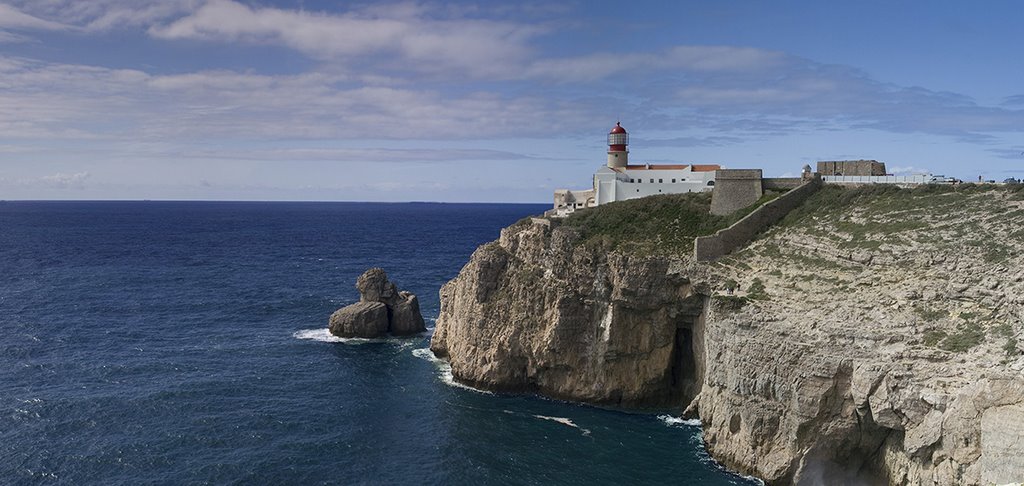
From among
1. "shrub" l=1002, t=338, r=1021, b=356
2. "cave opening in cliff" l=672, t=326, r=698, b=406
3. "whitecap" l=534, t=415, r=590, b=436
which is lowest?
"whitecap" l=534, t=415, r=590, b=436

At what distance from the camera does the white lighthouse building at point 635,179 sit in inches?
2803

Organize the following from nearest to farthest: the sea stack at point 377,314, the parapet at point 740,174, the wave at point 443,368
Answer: the wave at point 443,368, the parapet at point 740,174, the sea stack at point 377,314

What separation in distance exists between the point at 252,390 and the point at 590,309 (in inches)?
1059

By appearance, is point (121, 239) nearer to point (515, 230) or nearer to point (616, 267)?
point (515, 230)

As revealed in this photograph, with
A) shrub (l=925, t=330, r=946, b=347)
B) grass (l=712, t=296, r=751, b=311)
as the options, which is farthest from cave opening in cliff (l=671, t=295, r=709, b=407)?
shrub (l=925, t=330, r=946, b=347)

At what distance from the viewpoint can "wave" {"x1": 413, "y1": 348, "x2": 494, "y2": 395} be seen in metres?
57.3

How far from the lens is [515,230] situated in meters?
63.2

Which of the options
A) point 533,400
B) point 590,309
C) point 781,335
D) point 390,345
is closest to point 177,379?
point 390,345

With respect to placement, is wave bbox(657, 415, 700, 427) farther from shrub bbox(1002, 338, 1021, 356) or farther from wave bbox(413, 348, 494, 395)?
shrub bbox(1002, 338, 1021, 356)

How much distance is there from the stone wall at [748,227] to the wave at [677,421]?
11.5 m

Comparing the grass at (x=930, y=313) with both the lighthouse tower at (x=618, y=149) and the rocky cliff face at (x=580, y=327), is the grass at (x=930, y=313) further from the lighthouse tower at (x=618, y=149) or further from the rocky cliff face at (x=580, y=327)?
the lighthouse tower at (x=618, y=149)

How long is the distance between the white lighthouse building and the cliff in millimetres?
6301

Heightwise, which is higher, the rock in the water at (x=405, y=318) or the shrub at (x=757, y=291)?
the shrub at (x=757, y=291)

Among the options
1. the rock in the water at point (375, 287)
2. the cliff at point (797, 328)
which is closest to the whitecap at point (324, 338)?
the rock in the water at point (375, 287)
